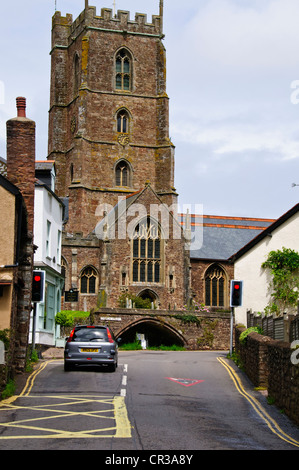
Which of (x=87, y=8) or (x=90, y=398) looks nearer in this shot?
(x=90, y=398)

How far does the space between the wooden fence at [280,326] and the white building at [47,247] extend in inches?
372

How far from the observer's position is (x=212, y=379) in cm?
2103

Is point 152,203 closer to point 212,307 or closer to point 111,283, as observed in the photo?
point 111,283

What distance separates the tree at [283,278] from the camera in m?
28.8

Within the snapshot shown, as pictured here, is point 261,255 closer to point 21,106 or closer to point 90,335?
point 90,335

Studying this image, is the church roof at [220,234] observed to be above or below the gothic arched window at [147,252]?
above

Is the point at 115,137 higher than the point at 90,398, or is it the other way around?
the point at 115,137

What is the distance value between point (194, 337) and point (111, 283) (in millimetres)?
8449

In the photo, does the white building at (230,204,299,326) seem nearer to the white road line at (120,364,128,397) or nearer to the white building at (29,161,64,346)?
the white building at (29,161,64,346)

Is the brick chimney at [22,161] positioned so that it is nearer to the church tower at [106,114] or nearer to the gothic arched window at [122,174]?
the church tower at [106,114]

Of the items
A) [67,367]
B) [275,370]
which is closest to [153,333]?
[67,367]

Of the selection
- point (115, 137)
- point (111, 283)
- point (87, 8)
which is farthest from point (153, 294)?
point (87, 8)

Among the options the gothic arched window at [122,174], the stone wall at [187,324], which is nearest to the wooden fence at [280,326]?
the stone wall at [187,324]
